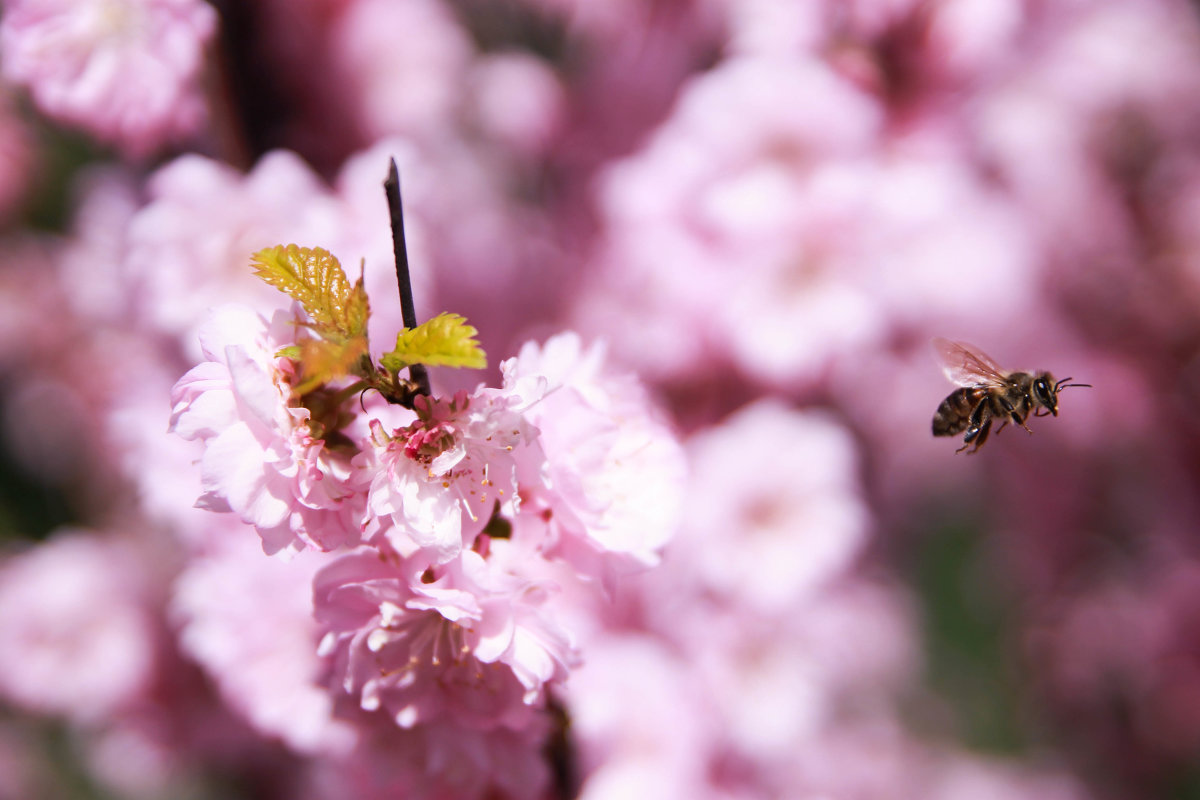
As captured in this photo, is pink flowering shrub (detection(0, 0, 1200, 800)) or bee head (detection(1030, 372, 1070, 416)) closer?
pink flowering shrub (detection(0, 0, 1200, 800))

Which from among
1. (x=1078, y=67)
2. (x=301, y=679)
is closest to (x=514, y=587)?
(x=301, y=679)

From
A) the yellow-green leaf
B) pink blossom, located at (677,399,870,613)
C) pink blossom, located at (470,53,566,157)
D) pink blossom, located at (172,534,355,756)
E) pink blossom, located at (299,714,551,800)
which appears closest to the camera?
the yellow-green leaf

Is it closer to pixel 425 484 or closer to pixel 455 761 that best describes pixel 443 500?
pixel 425 484

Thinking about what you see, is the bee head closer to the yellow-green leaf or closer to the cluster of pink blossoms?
the cluster of pink blossoms

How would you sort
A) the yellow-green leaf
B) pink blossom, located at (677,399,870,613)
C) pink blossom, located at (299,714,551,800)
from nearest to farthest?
the yellow-green leaf < pink blossom, located at (299,714,551,800) < pink blossom, located at (677,399,870,613)

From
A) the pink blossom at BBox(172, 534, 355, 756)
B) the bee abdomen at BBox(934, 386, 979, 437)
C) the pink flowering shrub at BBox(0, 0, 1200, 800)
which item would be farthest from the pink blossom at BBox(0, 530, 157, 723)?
the bee abdomen at BBox(934, 386, 979, 437)

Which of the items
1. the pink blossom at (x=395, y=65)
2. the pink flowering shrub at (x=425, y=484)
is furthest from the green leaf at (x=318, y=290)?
the pink blossom at (x=395, y=65)
